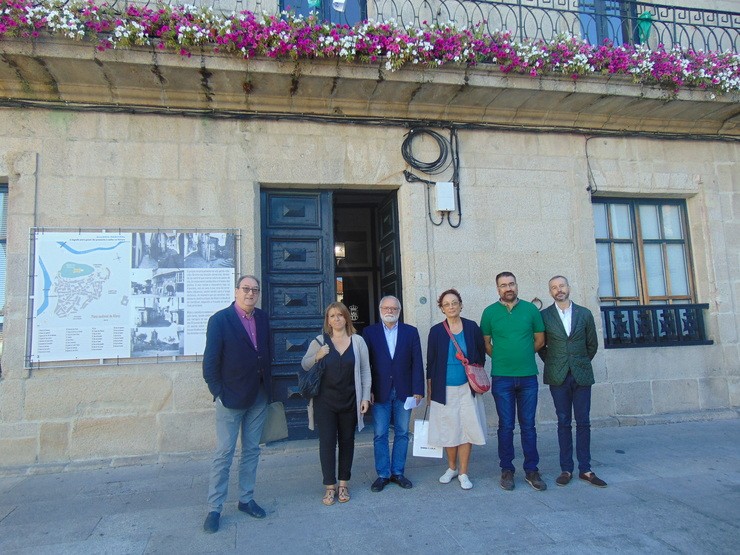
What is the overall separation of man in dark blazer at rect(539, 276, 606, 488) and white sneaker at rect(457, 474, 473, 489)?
761 millimetres

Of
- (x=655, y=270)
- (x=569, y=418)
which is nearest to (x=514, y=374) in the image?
(x=569, y=418)

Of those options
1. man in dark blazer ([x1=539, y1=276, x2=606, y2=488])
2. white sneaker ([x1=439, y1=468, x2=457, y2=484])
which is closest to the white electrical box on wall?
man in dark blazer ([x1=539, y1=276, x2=606, y2=488])

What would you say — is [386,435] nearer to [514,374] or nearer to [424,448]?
[424,448]

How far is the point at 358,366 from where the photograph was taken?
4168 millimetres

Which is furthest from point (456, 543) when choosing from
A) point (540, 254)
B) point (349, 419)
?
point (540, 254)

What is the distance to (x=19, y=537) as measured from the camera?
3.60 m

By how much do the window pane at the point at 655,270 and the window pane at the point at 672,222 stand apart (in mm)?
262

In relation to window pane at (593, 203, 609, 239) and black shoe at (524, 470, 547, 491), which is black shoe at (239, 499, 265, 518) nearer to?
black shoe at (524, 470, 547, 491)

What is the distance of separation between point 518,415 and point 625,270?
12.1 feet

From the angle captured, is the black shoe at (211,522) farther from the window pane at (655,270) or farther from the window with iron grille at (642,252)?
the window pane at (655,270)

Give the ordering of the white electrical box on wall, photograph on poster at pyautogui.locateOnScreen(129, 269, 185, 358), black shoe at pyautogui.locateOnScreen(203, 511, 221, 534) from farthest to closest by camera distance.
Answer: the white electrical box on wall < photograph on poster at pyautogui.locateOnScreen(129, 269, 185, 358) < black shoe at pyautogui.locateOnScreen(203, 511, 221, 534)

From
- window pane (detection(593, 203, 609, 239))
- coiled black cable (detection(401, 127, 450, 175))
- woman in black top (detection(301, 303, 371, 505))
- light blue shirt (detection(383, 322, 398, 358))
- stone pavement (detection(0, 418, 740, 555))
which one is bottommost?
stone pavement (detection(0, 418, 740, 555))

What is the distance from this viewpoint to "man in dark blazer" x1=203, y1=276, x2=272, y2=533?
3.71 metres

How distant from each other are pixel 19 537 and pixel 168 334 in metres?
2.30
